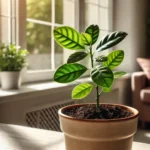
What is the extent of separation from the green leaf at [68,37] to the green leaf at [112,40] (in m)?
0.05

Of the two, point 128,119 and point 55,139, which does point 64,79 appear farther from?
point 55,139

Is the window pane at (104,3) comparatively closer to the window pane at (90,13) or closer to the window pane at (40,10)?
the window pane at (90,13)

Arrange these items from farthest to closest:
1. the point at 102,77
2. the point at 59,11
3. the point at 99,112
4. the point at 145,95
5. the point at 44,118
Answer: the point at 145,95 → the point at 59,11 → the point at 44,118 → the point at 99,112 → the point at 102,77

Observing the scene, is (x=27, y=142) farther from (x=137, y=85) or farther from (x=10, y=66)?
(x=137, y=85)

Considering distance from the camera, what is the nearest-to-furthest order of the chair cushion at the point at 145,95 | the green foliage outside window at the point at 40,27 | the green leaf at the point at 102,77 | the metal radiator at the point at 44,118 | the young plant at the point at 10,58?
1. the green leaf at the point at 102,77
2. the young plant at the point at 10,58
3. the metal radiator at the point at 44,118
4. the green foliage outside window at the point at 40,27
5. the chair cushion at the point at 145,95

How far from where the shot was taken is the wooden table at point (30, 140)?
3.04 ft

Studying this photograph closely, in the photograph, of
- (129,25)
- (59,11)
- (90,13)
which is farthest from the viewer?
(129,25)

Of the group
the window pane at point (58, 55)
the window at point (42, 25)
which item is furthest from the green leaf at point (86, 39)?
the window pane at point (58, 55)

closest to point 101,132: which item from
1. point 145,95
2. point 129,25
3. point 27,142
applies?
point 27,142

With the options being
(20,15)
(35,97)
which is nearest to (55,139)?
(35,97)

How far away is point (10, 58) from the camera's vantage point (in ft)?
6.94

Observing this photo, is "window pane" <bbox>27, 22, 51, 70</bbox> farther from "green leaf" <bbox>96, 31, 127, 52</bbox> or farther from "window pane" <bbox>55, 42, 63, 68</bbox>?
"green leaf" <bbox>96, 31, 127, 52</bbox>

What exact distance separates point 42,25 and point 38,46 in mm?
209

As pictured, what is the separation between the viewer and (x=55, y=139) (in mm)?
1011
